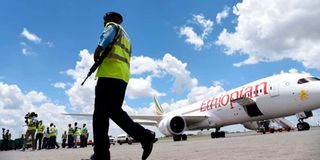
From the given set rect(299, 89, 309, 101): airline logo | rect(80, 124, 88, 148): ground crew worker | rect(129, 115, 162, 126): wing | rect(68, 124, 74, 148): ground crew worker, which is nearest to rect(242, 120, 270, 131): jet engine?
rect(129, 115, 162, 126): wing

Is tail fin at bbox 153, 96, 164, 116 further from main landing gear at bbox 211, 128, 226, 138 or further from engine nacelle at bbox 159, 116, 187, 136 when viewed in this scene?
engine nacelle at bbox 159, 116, 187, 136

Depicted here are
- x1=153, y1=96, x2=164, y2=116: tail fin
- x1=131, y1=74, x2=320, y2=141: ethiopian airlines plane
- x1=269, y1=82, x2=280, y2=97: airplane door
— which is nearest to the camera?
x1=131, y1=74, x2=320, y2=141: ethiopian airlines plane

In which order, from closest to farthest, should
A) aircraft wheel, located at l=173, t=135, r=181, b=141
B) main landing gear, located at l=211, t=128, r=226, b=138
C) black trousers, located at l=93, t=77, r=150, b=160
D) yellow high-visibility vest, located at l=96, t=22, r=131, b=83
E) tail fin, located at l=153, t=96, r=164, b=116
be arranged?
1. black trousers, located at l=93, t=77, r=150, b=160
2. yellow high-visibility vest, located at l=96, t=22, r=131, b=83
3. aircraft wheel, located at l=173, t=135, r=181, b=141
4. main landing gear, located at l=211, t=128, r=226, b=138
5. tail fin, located at l=153, t=96, r=164, b=116

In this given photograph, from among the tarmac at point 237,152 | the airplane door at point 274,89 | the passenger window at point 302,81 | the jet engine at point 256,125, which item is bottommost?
the tarmac at point 237,152

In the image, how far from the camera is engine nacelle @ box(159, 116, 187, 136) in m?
20.0

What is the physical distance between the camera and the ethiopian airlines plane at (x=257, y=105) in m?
15.8

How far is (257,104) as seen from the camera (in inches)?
683

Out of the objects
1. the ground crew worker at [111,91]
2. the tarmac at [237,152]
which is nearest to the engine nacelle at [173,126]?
the tarmac at [237,152]

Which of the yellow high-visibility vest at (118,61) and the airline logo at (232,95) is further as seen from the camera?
the airline logo at (232,95)

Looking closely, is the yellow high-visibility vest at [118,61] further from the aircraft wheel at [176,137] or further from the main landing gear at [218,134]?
the main landing gear at [218,134]

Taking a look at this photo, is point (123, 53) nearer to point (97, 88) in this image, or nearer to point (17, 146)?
point (97, 88)

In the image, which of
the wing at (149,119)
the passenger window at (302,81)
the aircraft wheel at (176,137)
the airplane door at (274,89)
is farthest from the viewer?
the wing at (149,119)

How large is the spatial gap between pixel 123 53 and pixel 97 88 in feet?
1.93

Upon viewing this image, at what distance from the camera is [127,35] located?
4320 millimetres
